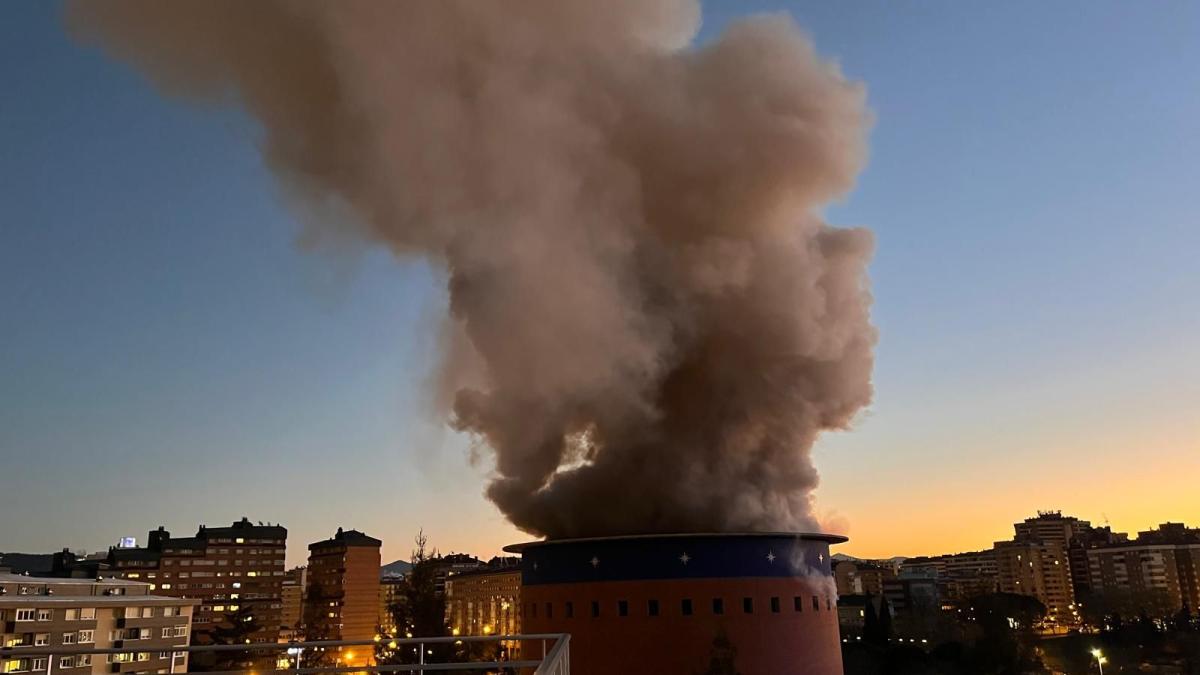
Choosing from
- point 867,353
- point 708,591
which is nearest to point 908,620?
point 867,353

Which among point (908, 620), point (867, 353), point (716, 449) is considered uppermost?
point (867, 353)

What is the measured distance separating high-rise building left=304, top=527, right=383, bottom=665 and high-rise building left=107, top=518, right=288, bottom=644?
6402mm

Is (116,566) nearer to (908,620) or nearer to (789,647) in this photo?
(908,620)

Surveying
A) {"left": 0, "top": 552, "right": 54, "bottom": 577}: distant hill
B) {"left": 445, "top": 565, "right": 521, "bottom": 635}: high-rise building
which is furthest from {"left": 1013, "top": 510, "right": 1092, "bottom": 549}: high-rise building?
{"left": 0, "top": 552, "right": 54, "bottom": 577}: distant hill

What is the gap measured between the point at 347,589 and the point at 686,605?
8483 cm

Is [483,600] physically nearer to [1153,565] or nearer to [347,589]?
[347,589]

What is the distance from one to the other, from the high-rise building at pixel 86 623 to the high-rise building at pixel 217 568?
41.4 m

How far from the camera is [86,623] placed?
34375 millimetres

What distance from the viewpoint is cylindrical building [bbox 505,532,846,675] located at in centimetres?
1877

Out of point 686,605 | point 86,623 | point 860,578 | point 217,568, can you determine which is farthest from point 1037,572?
point 686,605

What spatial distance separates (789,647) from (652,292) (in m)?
9.20

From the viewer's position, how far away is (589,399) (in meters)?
21.6

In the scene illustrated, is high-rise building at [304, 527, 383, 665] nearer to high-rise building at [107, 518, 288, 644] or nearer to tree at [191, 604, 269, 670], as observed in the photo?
high-rise building at [107, 518, 288, 644]

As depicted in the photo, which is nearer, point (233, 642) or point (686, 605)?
point (686, 605)
